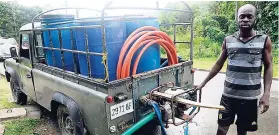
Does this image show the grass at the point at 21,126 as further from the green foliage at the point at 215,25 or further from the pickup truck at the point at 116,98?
the green foliage at the point at 215,25

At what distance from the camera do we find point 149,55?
128 inches

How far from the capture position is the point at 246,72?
9.21 feet

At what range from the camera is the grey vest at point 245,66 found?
2.72 m

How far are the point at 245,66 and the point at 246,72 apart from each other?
7cm

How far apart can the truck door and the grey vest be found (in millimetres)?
3477

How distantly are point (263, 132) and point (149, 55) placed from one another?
2502mm

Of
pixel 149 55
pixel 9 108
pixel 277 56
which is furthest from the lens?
pixel 277 56

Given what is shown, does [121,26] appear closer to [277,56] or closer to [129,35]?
[129,35]

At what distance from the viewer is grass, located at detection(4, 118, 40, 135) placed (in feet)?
14.1

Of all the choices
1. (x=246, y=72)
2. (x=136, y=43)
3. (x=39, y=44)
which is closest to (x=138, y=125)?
(x=136, y=43)

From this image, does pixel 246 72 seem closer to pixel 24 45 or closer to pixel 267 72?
pixel 267 72

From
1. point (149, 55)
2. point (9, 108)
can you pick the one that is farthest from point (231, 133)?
point (9, 108)

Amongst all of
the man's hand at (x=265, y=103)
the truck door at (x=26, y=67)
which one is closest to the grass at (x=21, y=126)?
the truck door at (x=26, y=67)

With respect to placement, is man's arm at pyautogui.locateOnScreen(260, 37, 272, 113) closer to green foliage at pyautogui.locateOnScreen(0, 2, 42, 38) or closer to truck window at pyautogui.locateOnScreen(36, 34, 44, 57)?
truck window at pyautogui.locateOnScreen(36, 34, 44, 57)
